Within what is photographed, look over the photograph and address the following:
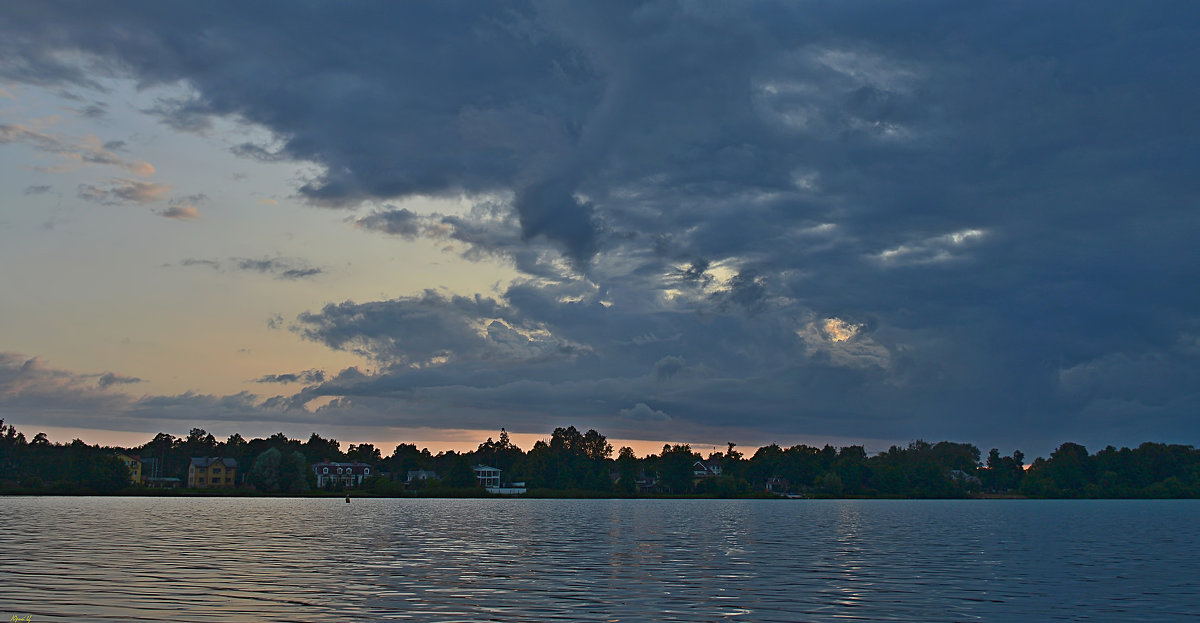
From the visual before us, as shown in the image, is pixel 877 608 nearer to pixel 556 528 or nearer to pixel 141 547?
pixel 141 547

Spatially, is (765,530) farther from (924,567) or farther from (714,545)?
(924,567)

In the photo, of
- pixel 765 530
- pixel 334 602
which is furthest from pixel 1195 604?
pixel 765 530

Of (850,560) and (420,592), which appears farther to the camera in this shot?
(850,560)

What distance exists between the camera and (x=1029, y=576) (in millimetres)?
46688

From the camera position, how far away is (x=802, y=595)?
36.7 m

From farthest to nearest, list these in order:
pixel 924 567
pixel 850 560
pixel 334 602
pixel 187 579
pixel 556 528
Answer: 1. pixel 556 528
2. pixel 850 560
3. pixel 924 567
4. pixel 187 579
5. pixel 334 602

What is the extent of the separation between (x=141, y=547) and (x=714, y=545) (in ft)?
121

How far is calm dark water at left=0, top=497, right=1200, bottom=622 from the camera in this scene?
31.5 metres

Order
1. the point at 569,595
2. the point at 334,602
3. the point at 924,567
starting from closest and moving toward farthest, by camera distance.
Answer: the point at 334,602, the point at 569,595, the point at 924,567

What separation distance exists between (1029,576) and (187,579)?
40.0 metres

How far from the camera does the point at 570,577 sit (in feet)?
138

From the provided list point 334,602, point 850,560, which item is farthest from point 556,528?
point 334,602

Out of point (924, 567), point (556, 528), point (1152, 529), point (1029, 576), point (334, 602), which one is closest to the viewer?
point (334, 602)

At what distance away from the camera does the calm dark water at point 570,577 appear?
3150cm
